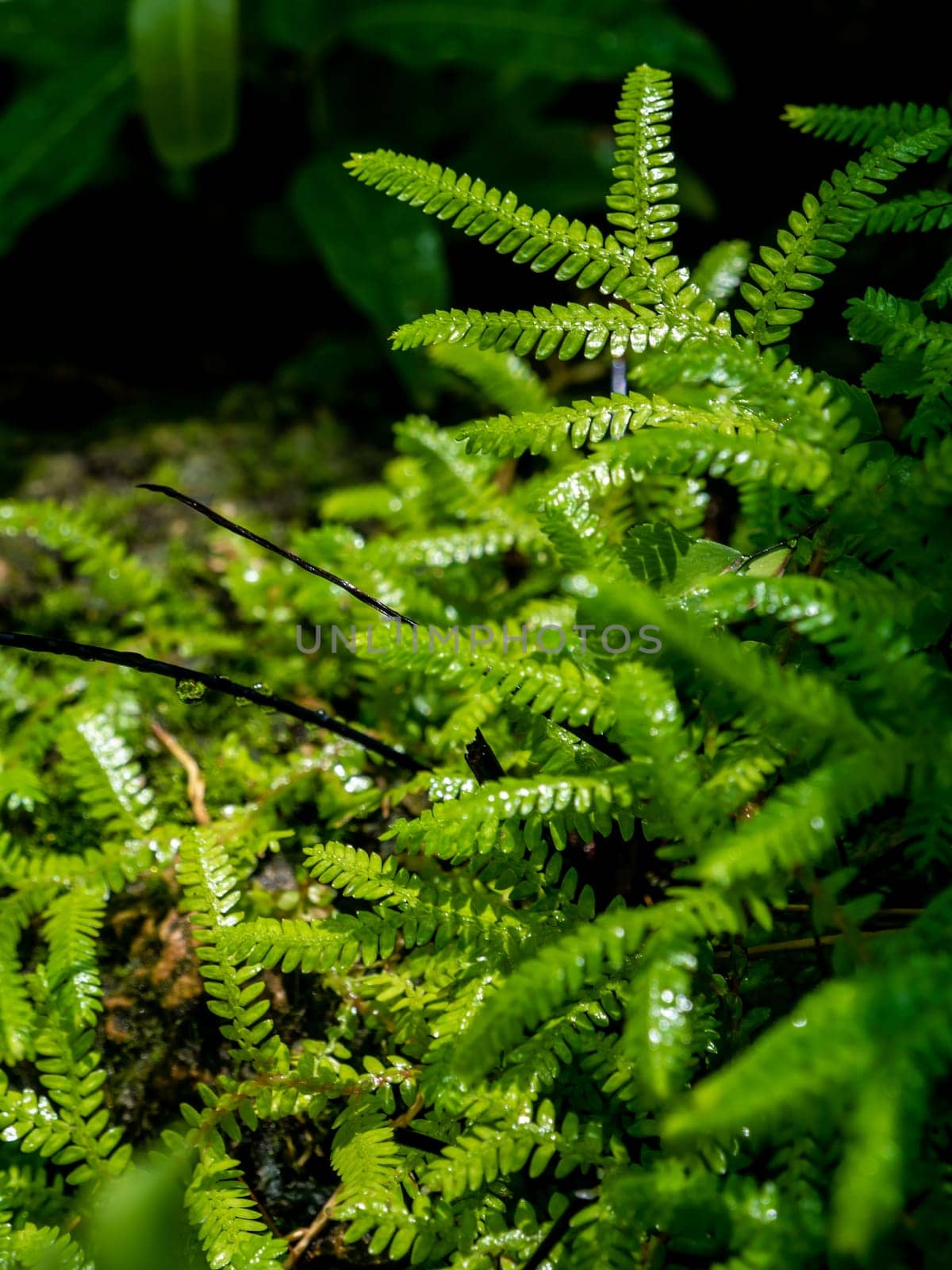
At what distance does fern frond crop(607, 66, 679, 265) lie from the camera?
4.96 ft

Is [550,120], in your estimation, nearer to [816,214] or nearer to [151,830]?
[816,214]

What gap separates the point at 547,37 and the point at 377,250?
98 centimetres

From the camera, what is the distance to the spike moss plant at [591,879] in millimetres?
1057

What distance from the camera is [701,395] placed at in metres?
1.31

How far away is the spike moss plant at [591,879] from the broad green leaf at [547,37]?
1682 mm

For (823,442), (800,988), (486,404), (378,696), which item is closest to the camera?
(823,442)

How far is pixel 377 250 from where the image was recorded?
10.3 feet

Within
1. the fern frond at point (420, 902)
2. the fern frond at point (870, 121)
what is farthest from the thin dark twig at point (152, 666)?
the fern frond at point (870, 121)

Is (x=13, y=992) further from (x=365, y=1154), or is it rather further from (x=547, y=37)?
(x=547, y=37)

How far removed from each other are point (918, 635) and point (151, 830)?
1559 millimetres

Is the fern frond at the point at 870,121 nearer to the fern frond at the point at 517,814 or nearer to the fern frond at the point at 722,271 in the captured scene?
the fern frond at the point at 722,271

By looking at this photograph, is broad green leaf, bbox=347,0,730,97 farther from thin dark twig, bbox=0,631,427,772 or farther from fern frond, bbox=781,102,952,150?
thin dark twig, bbox=0,631,427,772

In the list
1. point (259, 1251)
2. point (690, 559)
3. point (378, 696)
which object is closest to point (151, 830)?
point (378, 696)

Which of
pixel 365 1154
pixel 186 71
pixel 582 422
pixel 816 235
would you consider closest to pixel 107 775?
pixel 365 1154
